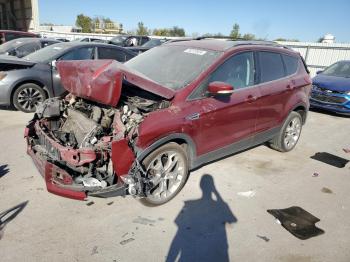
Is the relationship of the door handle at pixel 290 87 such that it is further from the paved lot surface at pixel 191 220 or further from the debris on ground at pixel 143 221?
the debris on ground at pixel 143 221

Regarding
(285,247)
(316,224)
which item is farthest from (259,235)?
(316,224)

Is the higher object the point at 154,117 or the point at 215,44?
the point at 215,44

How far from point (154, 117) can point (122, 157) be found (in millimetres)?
576

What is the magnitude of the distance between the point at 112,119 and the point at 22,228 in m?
1.49

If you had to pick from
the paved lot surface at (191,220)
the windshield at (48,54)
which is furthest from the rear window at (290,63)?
the windshield at (48,54)

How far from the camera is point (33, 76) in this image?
7145 mm

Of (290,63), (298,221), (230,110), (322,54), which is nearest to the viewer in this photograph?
(298,221)

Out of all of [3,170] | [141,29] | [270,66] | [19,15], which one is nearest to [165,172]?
[3,170]

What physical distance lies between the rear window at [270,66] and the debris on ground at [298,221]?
6.45 feet

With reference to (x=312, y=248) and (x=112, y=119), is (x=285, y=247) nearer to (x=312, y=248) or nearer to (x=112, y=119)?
(x=312, y=248)

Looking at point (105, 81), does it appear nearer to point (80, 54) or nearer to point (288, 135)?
point (288, 135)

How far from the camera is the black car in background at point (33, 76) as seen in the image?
22.8 feet

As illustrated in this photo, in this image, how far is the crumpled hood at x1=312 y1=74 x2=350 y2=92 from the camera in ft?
28.9

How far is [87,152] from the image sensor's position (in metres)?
3.21
